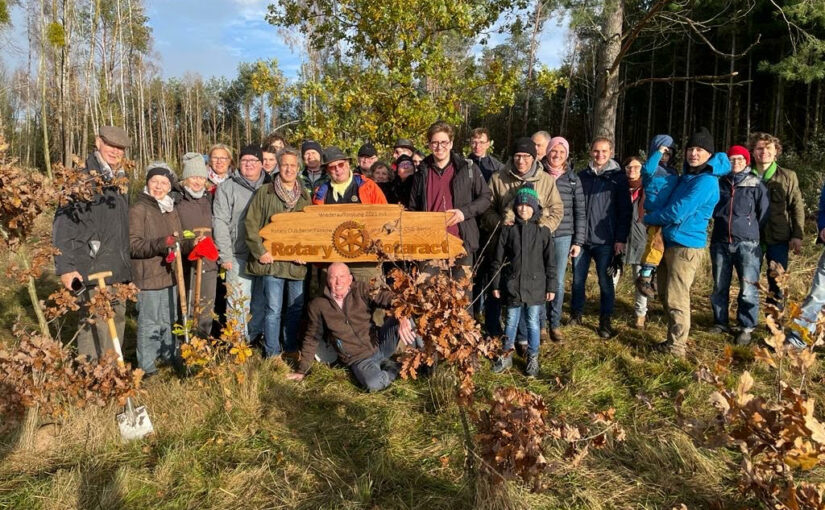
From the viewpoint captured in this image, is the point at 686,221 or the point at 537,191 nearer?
the point at 686,221

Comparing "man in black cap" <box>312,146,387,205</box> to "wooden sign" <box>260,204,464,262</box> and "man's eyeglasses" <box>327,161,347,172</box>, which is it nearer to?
"man's eyeglasses" <box>327,161,347,172</box>

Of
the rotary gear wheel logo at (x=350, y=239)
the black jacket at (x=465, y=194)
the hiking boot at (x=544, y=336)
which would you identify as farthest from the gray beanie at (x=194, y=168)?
the hiking boot at (x=544, y=336)

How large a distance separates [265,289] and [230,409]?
133 centimetres

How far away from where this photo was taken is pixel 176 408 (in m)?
3.61

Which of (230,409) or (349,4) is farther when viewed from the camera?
(349,4)

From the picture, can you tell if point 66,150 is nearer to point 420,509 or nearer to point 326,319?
point 326,319

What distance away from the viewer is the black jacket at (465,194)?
4586mm

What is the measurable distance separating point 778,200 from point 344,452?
16.3 ft

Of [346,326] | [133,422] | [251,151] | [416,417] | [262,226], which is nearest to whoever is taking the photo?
[133,422]

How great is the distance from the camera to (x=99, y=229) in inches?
153

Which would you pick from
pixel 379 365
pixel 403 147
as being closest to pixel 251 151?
pixel 403 147

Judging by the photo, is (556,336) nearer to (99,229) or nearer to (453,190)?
(453,190)

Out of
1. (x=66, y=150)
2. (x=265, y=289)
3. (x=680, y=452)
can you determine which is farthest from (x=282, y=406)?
(x=66, y=150)

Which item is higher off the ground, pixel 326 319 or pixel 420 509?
pixel 326 319
